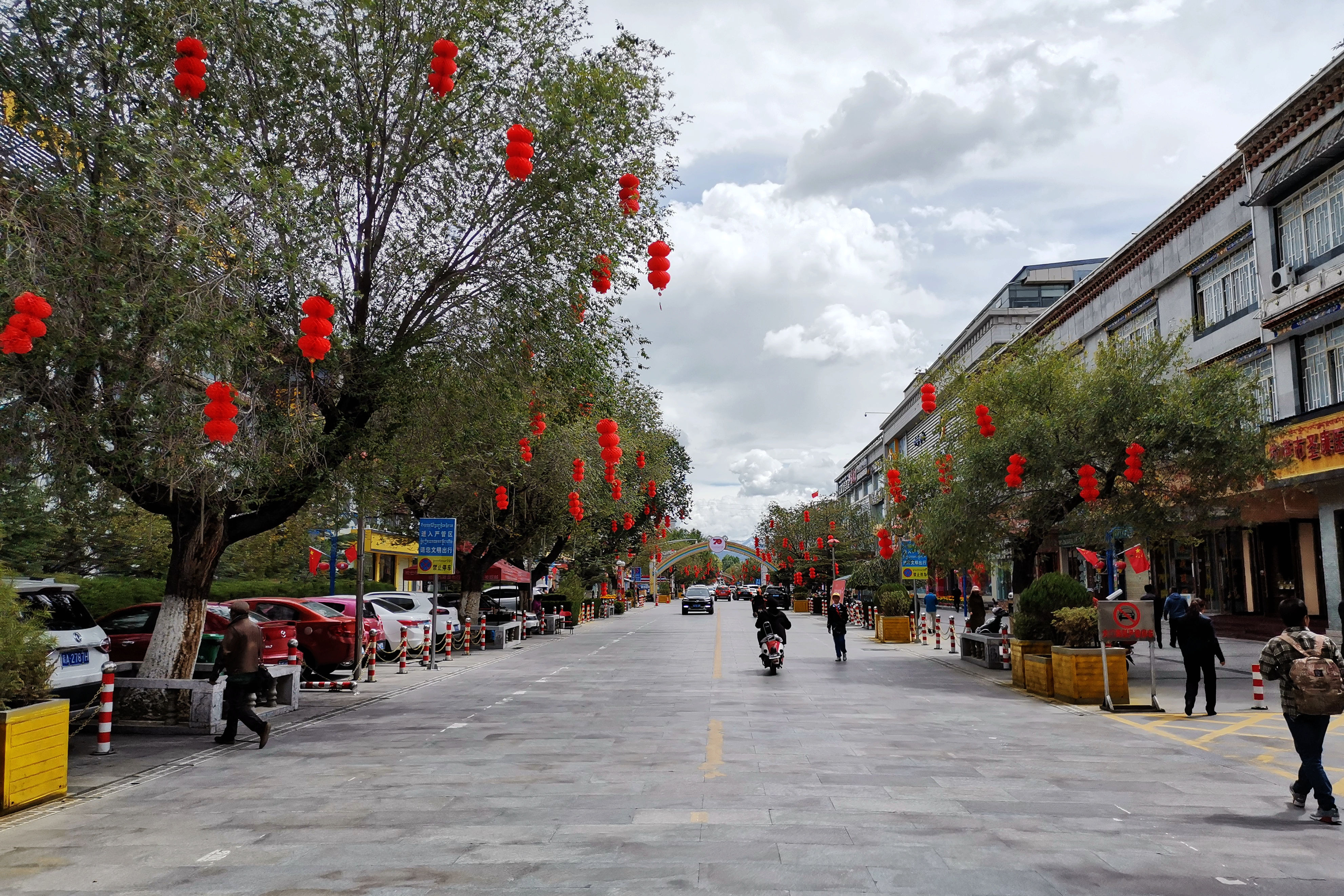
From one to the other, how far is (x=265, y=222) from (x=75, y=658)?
18.1 feet

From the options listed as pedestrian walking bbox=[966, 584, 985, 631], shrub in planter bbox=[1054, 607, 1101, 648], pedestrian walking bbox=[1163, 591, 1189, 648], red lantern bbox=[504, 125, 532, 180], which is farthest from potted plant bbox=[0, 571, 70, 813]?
pedestrian walking bbox=[966, 584, 985, 631]

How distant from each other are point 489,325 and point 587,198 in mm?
2345

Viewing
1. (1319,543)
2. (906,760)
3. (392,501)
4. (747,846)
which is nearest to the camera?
(747,846)

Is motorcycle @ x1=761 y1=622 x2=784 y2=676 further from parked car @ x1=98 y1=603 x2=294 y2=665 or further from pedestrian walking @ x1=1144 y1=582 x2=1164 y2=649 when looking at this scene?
parked car @ x1=98 y1=603 x2=294 y2=665

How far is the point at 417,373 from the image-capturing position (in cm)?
1420

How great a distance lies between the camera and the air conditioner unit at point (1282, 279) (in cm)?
2577

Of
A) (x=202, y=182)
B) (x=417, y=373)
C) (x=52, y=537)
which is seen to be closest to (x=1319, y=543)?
(x=417, y=373)

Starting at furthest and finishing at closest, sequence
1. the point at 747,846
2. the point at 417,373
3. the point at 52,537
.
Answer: the point at 52,537 → the point at 417,373 → the point at 747,846

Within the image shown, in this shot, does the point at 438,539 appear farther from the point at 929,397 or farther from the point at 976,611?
the point at 976,611

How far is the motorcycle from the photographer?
19.9m

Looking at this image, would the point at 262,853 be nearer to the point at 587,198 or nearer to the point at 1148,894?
the point at 1148,894

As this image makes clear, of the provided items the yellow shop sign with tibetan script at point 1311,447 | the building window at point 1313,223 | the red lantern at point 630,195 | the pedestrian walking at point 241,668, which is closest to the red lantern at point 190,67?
the red lantern at point 630,195

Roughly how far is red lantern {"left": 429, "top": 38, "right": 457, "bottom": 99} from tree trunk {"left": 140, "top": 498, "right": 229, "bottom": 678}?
6328mm

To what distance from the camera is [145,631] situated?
1644 cm
